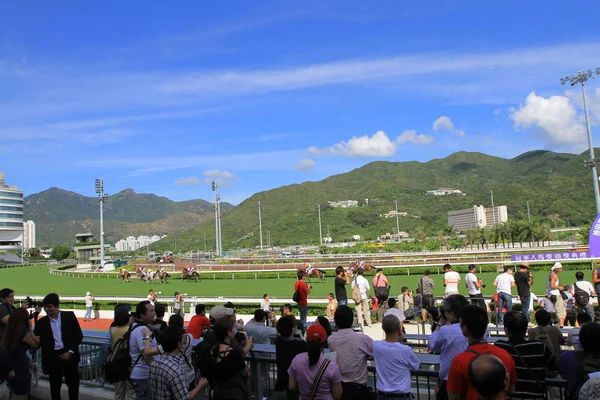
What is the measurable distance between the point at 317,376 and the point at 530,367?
1.66 metres

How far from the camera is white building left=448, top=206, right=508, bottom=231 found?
12512 centimetres

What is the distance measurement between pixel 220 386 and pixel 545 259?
81.0 ft

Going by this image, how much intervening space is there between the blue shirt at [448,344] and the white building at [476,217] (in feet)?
413

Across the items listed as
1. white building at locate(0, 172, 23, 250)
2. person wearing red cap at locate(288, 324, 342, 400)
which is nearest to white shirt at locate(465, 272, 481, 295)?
person wearing red cap at locate(288, 324, 342, 400)

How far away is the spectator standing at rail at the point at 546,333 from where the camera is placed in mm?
4975

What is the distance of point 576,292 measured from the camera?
9680 mm

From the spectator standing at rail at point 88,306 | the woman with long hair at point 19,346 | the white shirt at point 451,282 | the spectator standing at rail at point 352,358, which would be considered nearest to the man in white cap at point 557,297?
the white shirt at point 451,282

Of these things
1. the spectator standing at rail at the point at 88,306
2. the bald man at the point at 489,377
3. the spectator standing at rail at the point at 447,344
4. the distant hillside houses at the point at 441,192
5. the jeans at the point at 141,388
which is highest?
the distant hillside houses at the point at 441,192

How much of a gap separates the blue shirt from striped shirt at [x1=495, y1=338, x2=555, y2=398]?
44cm

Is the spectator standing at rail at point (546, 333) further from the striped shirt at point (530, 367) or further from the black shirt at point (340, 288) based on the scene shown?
the black shirt at point (340, 288)

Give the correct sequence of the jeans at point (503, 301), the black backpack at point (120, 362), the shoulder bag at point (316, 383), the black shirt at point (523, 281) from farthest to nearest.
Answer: the black shirt at point (523, 281), the jeans at point (503, 301), the black backpack at point (120, 362), the shoulder bag at point (316, 383)

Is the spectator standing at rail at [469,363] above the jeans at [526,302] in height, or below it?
above

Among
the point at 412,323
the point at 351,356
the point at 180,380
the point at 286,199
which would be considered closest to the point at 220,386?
the point at 180,380

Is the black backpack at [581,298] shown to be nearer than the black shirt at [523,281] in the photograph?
Yes
